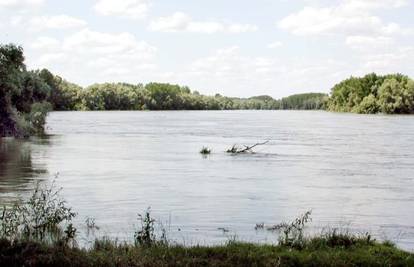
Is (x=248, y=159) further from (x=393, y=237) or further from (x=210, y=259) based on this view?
(x=210, y=259)

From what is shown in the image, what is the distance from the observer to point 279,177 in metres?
37.6

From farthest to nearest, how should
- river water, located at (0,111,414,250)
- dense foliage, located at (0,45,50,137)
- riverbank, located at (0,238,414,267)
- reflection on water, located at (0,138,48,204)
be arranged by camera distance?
1. dense foliage, located at (0,45,50,137)
2. reflection on water, located at (0,138,48,204)
3. river water, located at (0,111,414,250)
4. riverbank, located at (0,238,414,267)

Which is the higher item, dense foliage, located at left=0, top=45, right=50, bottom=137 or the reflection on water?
dense foliage, located at left=0, top=45, right=50, bottom=137

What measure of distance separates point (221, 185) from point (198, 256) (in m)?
21.2

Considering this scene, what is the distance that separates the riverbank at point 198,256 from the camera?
39.0ft

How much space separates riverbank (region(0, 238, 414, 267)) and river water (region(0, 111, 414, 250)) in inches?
107

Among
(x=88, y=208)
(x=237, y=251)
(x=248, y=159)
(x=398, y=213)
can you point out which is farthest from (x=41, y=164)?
(x=237, y=251)

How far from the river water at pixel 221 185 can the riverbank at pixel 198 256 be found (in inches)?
107

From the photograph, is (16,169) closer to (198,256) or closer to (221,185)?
(221,185)

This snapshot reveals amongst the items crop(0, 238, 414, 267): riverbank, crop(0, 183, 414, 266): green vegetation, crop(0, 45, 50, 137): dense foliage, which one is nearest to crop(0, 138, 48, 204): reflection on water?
crop(0, 45, 50, 137): dense foliage

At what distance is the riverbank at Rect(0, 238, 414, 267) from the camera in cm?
1189

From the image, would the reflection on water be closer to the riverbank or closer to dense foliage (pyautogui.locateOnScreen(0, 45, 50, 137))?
dense foliage (pyautogui.locateOnScreen(0, 45, 50, 137))

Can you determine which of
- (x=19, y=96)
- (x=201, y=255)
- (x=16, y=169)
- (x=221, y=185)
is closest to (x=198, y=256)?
(x=201, y=255)

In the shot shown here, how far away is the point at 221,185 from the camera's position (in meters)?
33.7
